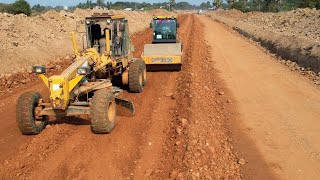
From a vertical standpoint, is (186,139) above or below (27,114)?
below

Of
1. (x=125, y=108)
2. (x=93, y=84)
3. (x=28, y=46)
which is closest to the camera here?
(x=93, y=84)

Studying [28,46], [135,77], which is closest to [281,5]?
[28,46]

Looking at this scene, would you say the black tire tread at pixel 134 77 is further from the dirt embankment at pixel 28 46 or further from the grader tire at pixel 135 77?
the dirt embankment at pixel 28 46

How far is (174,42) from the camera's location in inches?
697

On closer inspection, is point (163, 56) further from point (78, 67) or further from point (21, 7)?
point (21, 7)

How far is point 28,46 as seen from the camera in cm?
1902

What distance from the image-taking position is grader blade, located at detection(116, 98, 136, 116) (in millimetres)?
9438

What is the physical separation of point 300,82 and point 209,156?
789cm

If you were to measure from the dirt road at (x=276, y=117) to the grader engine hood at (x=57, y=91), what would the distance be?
13.4ft

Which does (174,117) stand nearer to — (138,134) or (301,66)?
(138,134)

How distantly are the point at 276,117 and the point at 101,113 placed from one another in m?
4.82

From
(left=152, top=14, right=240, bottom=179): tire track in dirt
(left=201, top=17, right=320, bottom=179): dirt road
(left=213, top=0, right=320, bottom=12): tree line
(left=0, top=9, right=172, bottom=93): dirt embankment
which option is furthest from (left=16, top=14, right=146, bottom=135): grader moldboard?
(left=213, top=0, right=320, bottom=12): tree line

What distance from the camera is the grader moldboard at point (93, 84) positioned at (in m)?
7.89

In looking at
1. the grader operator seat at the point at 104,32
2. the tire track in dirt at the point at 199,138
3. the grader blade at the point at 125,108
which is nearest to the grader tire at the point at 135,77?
the grader operator seat at the point at 104,32
